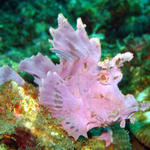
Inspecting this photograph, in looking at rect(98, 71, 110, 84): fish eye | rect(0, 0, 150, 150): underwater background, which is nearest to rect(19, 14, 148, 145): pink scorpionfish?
rect(98, 71, 110, 84): fish eye

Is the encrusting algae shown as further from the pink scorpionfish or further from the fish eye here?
the fish eye

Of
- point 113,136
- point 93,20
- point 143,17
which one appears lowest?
point 113,136

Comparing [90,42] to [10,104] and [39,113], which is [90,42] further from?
[10,104]

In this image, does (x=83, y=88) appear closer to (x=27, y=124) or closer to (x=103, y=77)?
(x=103, y=77)

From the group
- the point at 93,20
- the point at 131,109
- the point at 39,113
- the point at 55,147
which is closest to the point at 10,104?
the point at 39,113

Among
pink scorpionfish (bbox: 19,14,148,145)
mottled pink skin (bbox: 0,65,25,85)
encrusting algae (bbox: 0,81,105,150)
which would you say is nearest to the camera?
encrusting algae (bbox: 0,81,105,150)

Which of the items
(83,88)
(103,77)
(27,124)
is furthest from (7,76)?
(103,77)
